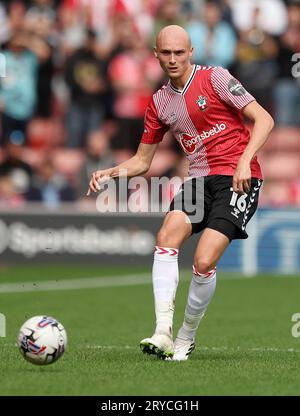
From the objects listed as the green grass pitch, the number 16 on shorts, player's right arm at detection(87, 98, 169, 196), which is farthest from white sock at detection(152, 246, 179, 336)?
player's right arm at detection(87, 98, 169, 196)

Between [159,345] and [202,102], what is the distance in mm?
1801

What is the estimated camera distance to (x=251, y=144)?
7.73 metres

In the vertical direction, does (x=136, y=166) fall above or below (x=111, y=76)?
below

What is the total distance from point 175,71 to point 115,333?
3254 millimetres

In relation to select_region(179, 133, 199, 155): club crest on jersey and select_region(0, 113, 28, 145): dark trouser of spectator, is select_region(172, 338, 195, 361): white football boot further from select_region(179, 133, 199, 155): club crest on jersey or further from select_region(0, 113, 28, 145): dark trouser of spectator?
select_region(0, 113, 28, 145): dark trouser of spectator

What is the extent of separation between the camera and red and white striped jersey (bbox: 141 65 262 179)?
819 cm

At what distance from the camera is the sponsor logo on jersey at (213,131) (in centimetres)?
823

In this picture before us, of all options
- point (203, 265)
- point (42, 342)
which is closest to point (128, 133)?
point (203, 265)

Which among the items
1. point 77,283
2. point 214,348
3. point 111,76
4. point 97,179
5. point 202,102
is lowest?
point 77,283

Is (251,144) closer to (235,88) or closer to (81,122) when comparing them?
(235,88)

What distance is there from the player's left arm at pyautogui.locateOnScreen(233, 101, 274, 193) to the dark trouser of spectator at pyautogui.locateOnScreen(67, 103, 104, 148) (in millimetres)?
11059

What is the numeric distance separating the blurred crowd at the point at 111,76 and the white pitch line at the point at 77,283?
7.60 ft

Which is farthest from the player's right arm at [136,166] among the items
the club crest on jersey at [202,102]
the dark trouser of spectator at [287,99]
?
the dark trouser of spectator at [287,99]
